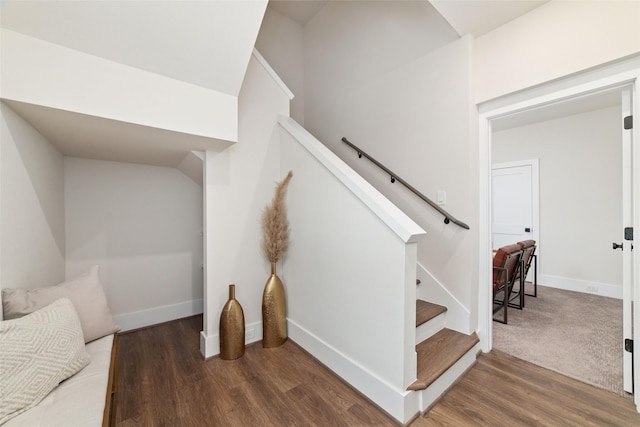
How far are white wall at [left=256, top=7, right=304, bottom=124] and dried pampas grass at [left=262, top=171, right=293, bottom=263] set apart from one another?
2.11 metres

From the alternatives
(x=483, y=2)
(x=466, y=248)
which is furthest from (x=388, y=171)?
(x=483, y=2)

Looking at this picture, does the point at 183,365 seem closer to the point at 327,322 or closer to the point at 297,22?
the point at 327,322

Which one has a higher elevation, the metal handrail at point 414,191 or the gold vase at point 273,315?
the metal handrail at point 414,191

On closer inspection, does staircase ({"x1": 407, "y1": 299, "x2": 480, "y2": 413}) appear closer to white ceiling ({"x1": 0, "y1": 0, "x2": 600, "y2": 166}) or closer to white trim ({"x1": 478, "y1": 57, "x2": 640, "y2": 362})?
white trim ({"x1": 478, "y1": 57, "x2": 640, "y2": 362})

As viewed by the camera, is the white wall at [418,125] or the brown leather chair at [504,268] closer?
the white wall at [418,125]

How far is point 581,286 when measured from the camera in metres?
3.90

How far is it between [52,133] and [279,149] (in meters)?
1.67

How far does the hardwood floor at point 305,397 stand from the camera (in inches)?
59.7

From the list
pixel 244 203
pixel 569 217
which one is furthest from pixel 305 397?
pixel 569 217

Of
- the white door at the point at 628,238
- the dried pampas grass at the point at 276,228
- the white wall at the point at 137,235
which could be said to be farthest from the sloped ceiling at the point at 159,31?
the white door at the point at 628,238

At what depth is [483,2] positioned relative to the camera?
1.86 m

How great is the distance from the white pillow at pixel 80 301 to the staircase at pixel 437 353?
1.92 m

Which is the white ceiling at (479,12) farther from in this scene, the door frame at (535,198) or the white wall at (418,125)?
the door frame at (535,198)

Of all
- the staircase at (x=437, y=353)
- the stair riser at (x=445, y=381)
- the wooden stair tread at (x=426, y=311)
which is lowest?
the stair riser at (x=445, y=381)
